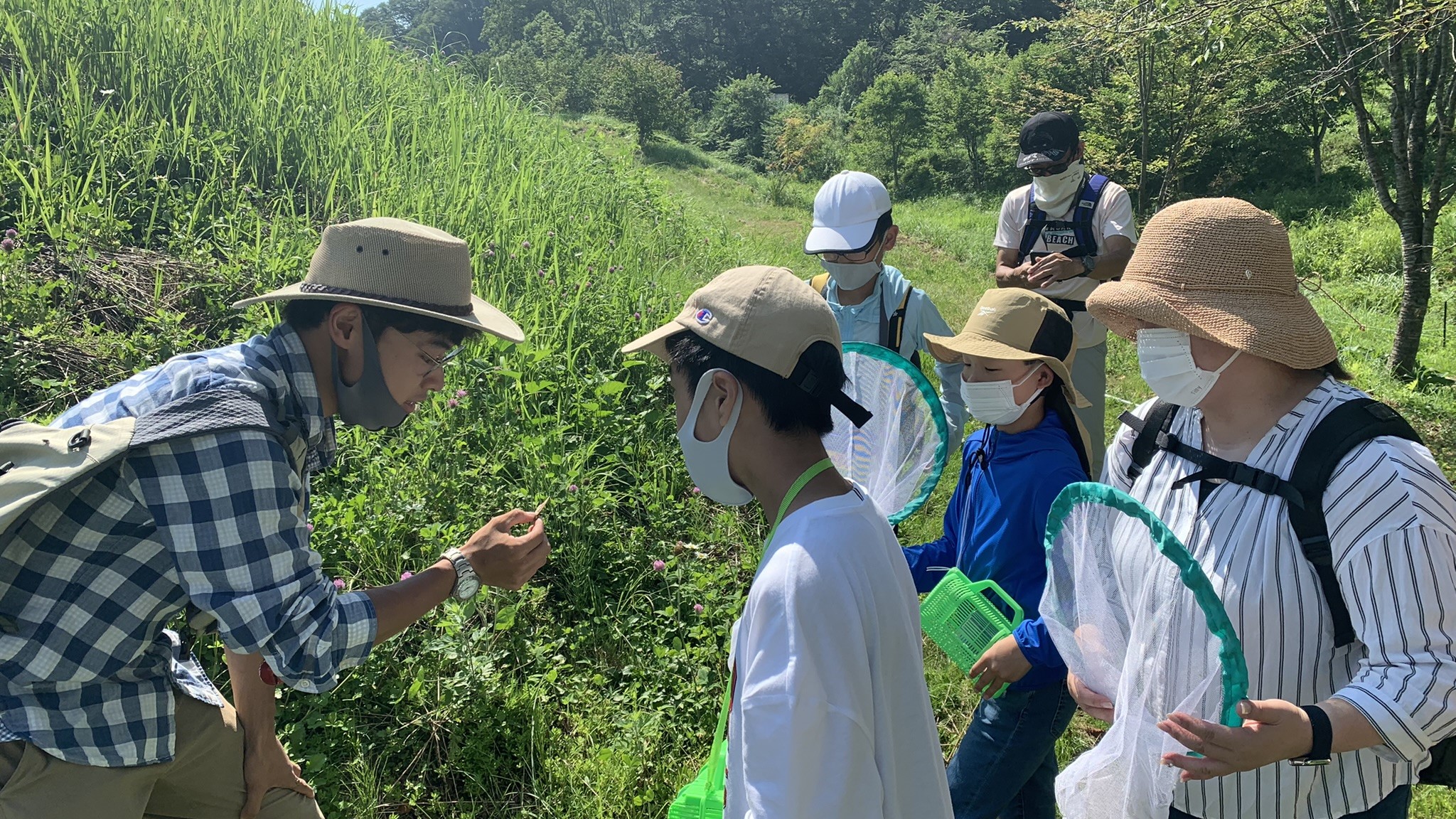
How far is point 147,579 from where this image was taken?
5.16 feet

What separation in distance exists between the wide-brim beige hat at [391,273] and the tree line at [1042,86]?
200 inches

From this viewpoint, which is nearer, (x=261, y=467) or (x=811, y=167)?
(x=261, y=467)

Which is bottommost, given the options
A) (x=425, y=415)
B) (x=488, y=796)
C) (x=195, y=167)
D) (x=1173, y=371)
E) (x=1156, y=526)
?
(x=488, y=796)

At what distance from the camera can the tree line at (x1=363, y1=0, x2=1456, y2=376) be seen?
6.50 meters

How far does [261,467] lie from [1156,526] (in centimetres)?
153

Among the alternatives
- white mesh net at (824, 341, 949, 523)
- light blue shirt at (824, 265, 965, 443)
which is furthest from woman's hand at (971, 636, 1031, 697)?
light blue shirt at (824, 265, 965, 443)

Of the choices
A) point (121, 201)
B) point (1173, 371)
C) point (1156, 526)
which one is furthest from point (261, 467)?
point (121, 201)

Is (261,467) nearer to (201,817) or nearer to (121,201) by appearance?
(201,817)

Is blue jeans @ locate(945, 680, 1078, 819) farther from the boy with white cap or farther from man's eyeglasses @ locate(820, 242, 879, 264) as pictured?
man's eyeglasses @ locate(820, 242, 879, 264)

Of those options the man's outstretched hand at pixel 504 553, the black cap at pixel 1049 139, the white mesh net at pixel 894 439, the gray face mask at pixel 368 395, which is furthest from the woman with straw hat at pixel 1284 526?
the black cap at pixel 1049 139

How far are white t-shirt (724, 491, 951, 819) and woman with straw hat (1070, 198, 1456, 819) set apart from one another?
1.58 feet

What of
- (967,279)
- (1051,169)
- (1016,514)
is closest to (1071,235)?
(1051,169)

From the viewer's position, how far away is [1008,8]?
5962 cm

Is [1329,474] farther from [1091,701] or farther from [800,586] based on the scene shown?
[800,586]
